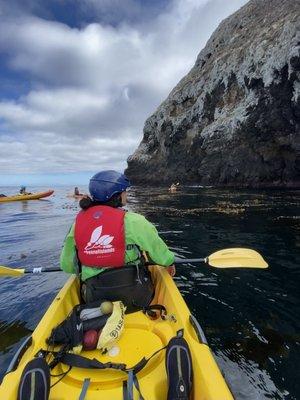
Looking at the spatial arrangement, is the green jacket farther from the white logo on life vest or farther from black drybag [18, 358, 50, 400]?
black drybag [18, 358, 50, 400]

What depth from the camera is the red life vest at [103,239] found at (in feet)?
14.8

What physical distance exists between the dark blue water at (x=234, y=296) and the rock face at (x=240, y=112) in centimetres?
1994

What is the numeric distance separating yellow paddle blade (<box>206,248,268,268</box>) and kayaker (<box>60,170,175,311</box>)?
1957 millimetres

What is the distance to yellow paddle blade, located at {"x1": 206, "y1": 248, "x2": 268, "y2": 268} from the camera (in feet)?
20.8

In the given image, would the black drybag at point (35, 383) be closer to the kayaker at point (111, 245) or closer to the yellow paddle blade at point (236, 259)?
the kayaker at point (111, 245)

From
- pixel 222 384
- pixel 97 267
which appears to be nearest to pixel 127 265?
pixel 97 267

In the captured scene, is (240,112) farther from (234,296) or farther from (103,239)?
(103,239)

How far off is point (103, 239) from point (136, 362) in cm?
151

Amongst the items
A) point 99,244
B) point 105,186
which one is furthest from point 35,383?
point 105,186

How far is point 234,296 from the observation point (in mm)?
7664

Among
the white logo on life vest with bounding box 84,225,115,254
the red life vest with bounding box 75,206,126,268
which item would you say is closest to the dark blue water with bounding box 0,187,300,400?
the red life vest with bounding box 75,206,126,268

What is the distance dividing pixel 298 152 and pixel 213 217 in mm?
19005

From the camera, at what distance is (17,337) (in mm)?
6430

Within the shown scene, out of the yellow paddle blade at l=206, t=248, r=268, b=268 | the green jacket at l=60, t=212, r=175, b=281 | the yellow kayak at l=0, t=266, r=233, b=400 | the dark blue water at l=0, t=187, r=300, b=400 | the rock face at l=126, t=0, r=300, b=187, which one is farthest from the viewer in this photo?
the rock face at l=126, t=0, r=300, b=187
